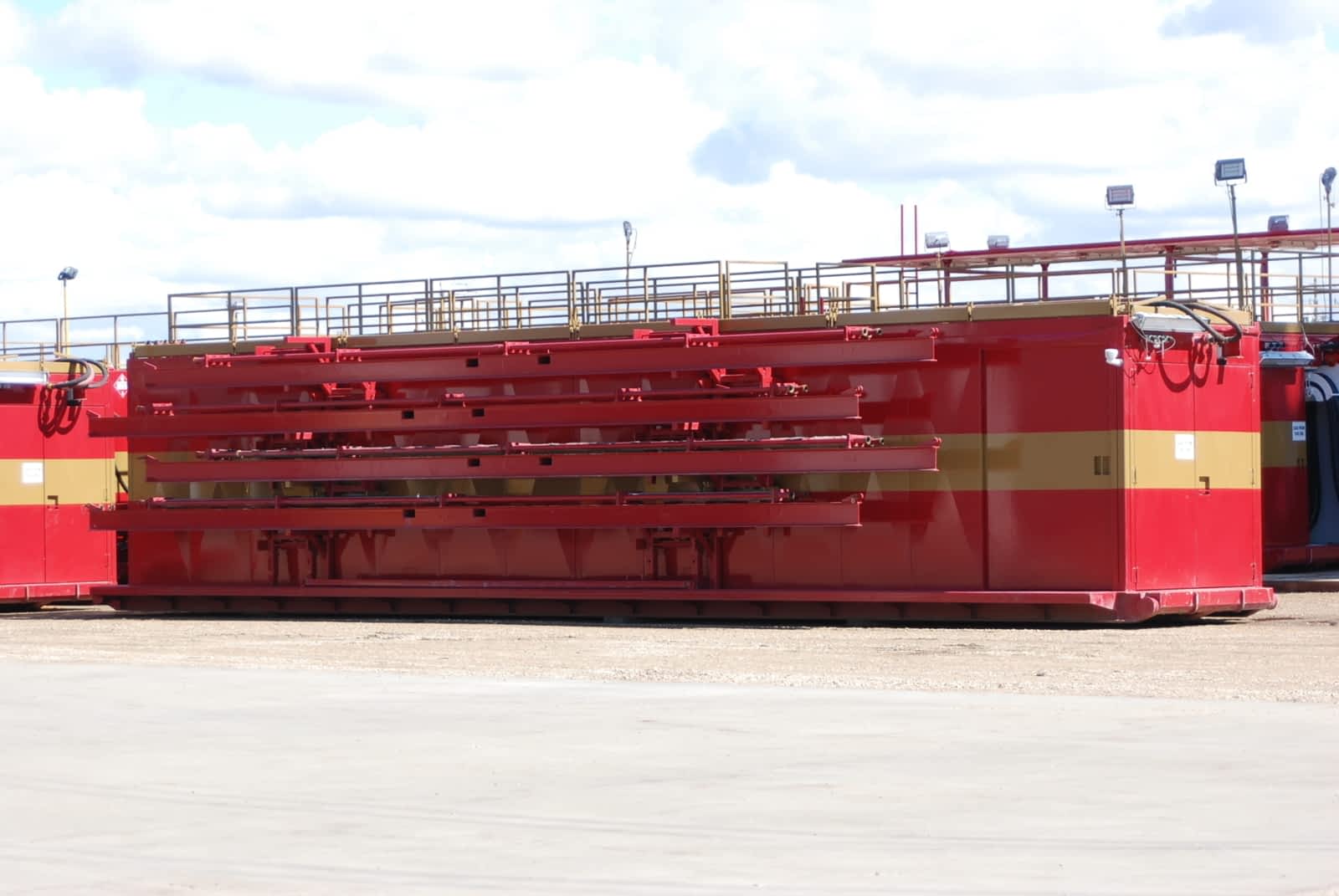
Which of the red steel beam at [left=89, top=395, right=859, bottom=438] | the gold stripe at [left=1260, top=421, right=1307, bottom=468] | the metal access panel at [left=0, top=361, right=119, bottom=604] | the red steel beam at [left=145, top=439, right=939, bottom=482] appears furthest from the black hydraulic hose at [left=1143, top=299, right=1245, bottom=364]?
the metal access panel at [left=0, top=361, right=119, bottom=604]

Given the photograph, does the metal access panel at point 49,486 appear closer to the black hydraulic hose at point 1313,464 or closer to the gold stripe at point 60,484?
the gold stripe at point 60,484

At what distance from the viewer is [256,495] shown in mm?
31000

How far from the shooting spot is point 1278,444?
113 ft

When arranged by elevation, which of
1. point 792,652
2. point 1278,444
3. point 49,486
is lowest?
point 792,652

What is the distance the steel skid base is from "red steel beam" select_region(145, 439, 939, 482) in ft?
5.01

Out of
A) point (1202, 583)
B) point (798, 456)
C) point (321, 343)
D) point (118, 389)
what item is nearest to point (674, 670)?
point (798, 456)

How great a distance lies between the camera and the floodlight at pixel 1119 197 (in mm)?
33938

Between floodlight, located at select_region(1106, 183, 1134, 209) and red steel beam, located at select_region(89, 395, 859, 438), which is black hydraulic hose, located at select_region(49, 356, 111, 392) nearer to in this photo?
red steel beam, located at select_region(89, 395, 859, 438)

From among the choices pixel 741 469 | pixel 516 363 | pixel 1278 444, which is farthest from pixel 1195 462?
pixel 1278 444

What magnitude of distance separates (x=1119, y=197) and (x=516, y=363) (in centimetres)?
1088

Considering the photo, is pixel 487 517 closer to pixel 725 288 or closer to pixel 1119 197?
pixel 725 288

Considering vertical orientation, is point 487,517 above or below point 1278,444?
below

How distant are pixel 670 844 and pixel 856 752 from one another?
11.7 feet

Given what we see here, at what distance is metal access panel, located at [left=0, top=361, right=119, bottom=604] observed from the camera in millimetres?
33781
